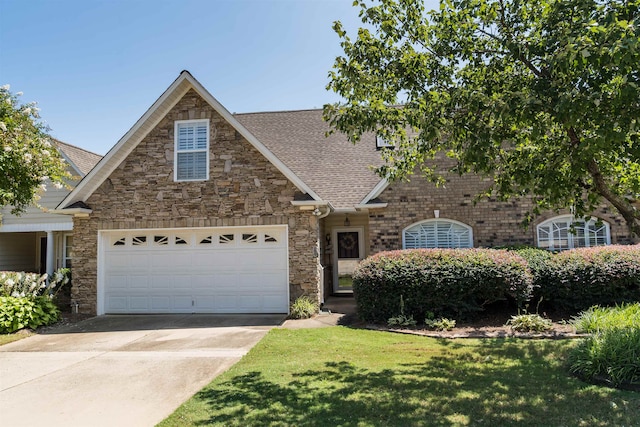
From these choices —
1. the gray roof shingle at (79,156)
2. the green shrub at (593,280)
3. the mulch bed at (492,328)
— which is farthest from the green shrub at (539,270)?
the gray roof shingle at (79,156)

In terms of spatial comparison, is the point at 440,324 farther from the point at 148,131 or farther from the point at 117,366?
the point at 148,131

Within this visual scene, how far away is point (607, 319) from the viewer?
25.4ft

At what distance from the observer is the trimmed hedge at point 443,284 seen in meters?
9.61

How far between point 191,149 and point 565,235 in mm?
10945

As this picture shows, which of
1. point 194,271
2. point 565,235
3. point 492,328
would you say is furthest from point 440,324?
point 194,271

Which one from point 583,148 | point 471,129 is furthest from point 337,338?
point 583,148

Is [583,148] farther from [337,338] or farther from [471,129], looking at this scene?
[337,338]

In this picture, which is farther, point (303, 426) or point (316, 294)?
point (316, 294)

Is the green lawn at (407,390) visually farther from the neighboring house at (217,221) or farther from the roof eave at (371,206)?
the roof eave at (371,206)

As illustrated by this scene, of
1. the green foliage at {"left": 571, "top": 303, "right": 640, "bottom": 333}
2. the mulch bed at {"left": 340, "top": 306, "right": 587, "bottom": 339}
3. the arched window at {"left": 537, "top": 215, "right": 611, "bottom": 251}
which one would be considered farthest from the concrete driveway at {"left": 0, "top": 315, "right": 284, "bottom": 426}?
the arched window at {"left": 537, "top": 215, "right": 611, "bottom": 251}

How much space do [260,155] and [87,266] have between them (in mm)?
5821

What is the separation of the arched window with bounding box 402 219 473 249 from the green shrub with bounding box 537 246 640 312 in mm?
3203

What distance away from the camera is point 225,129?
39.9ft

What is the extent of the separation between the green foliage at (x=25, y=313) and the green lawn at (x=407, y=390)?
21.2 ft
